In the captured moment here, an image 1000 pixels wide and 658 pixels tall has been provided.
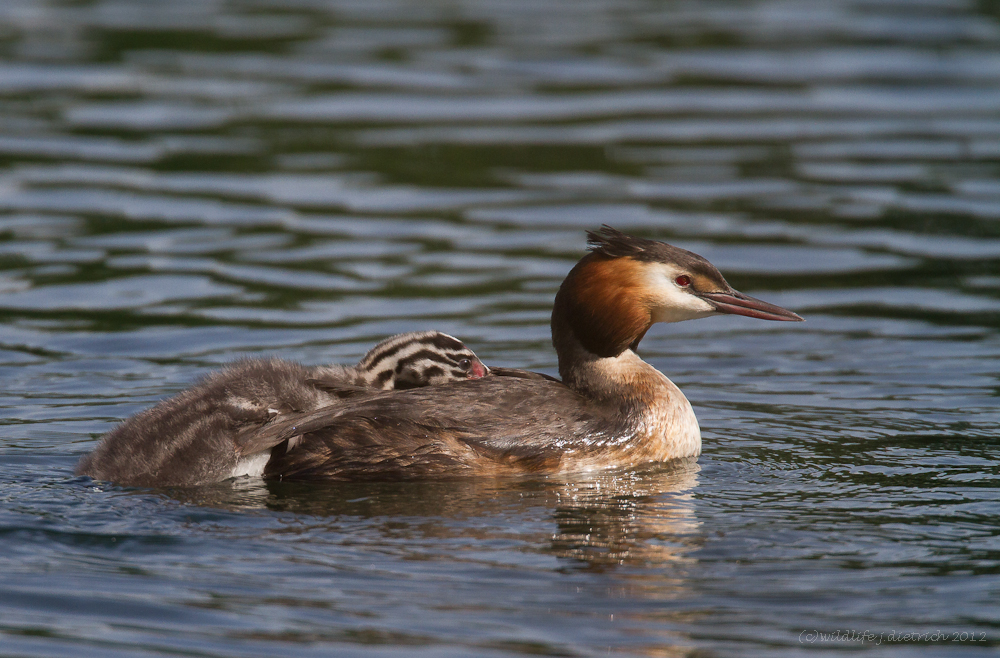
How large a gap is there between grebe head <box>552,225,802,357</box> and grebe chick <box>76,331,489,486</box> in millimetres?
664

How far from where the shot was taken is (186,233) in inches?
524

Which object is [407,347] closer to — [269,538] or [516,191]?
[269,538]

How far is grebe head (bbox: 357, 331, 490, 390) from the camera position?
26.3 ft

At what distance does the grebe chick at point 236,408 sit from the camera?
7.41m

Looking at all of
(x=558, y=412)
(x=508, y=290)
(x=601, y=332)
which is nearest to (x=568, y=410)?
(x=558, y=412)

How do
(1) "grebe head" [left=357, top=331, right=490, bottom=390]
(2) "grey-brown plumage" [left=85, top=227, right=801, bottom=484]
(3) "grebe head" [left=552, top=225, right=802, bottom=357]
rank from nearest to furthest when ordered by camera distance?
(2) "grey-brown plumage" [left=85, top=227, right=801, bottom=484] → (1) "grebe head" [left=357, top=331, right=490, bottom=390] → (3) "grebe head" [left=552, top=225, right=802, bottom=357]

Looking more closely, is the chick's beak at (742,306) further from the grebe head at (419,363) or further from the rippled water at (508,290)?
the grebe head at (419,363)

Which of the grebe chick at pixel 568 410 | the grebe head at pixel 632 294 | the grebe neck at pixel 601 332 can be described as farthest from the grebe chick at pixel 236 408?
the grebe head at pixel 632 294

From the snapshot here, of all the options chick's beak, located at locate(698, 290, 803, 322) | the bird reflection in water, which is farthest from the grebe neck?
the bird reflection in water

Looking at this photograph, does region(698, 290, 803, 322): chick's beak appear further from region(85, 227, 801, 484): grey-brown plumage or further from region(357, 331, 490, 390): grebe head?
region(357, 331, 490, 390): grebe head

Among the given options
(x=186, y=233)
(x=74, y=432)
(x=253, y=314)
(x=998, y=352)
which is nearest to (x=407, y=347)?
(x=74, y=432)

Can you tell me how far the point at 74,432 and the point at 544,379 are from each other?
2671mm

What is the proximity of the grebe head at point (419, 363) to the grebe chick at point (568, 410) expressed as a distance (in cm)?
17

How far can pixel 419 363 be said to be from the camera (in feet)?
26.4
